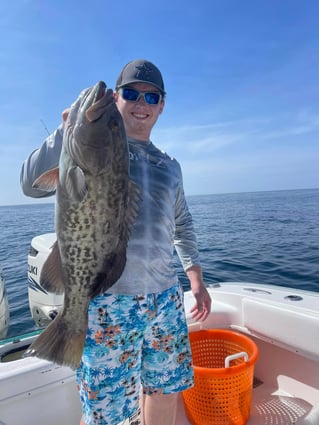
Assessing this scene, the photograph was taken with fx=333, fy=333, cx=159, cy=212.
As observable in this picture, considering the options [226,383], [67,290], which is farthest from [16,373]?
[226,383]

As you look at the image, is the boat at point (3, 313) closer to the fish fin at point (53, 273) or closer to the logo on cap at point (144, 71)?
the fish fin at point (53, 273)

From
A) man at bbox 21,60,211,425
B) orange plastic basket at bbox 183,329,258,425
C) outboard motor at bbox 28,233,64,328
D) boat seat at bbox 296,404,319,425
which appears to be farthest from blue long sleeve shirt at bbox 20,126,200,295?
outboard motor at bbox 28,233,64,328

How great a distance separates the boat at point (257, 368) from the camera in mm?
2561

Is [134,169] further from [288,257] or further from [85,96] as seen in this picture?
[288,257]

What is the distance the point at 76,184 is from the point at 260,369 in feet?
10.7

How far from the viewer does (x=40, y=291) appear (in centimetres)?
468

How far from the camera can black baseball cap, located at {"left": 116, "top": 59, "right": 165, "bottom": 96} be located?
84.0 inches

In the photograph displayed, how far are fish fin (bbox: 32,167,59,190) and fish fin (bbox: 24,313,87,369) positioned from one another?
73cm

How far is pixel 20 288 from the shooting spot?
9016mm

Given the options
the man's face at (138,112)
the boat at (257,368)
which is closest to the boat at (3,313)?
the boat at (257,368)

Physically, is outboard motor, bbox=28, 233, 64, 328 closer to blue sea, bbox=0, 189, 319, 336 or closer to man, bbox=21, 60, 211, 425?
blue sea, bbox=0, 189, 319, 336

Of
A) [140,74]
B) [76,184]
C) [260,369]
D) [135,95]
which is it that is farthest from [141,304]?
[260,369]

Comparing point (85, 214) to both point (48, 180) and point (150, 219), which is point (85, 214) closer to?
point (48, 180)

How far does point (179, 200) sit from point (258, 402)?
7.86 ft
